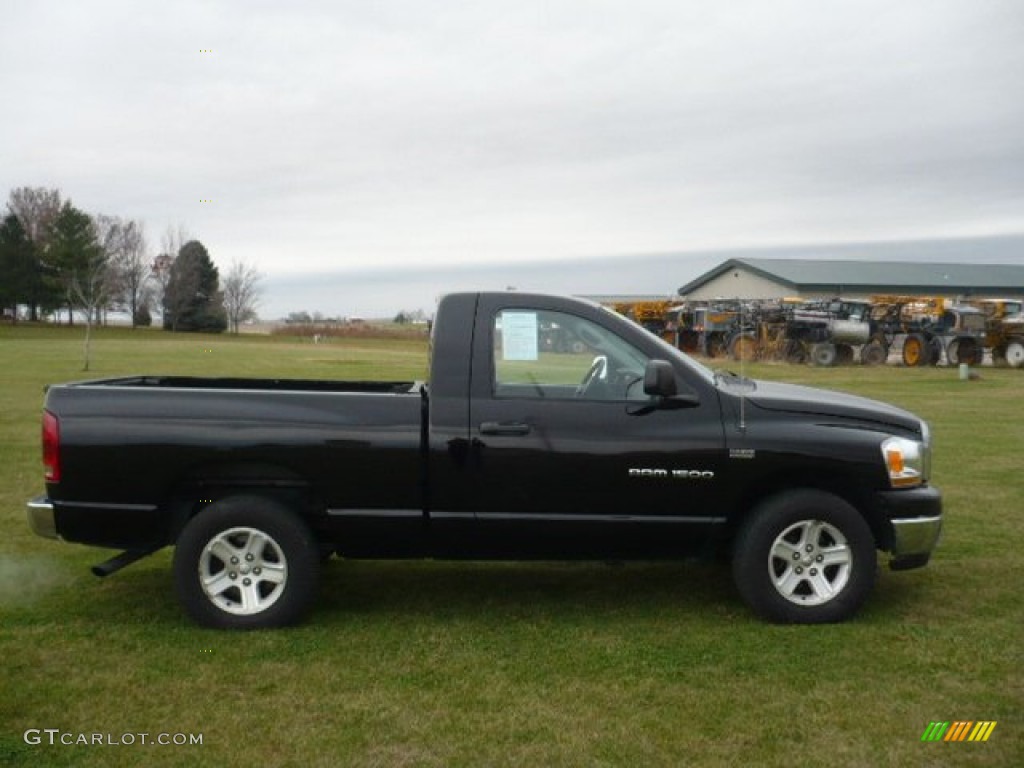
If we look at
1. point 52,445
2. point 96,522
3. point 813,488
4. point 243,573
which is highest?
point 52,445

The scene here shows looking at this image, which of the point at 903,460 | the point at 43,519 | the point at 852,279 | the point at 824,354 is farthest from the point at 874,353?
the point at 43,519

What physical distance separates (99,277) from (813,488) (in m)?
62.6

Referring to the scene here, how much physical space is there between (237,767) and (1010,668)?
3.45 m

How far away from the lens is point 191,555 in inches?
207

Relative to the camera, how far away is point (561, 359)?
5.51 metres

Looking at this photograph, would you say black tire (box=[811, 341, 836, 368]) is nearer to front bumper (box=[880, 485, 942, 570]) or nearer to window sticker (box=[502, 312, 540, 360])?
front bumper (box=[880, 485, 942, 570])

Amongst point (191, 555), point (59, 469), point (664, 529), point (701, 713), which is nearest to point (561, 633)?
point (664, 529)

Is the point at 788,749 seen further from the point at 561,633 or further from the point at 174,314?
the point at 174,314

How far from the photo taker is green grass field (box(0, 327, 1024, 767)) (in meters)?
3.97

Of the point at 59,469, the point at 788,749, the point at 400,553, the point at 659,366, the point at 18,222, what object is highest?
the point at 18,222

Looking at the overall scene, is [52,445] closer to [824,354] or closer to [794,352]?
[824,354]

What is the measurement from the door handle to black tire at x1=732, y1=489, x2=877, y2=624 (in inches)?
50.5

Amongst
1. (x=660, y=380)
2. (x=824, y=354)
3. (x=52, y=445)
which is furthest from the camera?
(x=824, y=354)

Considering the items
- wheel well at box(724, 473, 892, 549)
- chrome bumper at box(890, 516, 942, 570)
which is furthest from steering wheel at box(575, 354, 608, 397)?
chrome bumper at box(890, 516, 942, 570)
